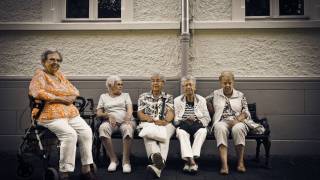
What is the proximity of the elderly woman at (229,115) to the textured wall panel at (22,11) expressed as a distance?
347cm

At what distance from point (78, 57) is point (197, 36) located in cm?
215

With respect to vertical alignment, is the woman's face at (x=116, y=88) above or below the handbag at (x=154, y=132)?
above

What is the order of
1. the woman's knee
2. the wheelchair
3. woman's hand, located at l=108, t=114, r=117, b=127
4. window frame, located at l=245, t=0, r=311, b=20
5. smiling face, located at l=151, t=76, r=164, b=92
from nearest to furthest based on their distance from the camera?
1. the wheelchair
2. the woman's knee
3. woman's hand, located at l=108, t=114, r=117, b=127
4. smiling face, located at l=151, t=76, r=164, b=92
5. window frame, located at l=245, t=0, r=311, b=20

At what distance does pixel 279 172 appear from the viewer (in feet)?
16.4

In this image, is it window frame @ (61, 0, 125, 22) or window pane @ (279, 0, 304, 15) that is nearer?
window pane @ (279, 0, 304, 15)

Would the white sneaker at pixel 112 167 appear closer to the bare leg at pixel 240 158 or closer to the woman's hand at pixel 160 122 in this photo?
the woman's hand at pixel 160 122

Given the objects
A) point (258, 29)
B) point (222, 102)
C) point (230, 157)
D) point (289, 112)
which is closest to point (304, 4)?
point (258, 29)

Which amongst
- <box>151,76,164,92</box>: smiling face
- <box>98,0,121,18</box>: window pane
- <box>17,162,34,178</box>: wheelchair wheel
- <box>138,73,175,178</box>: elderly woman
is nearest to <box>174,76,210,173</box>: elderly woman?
<box>138,73,175,178</box>: elderly woman

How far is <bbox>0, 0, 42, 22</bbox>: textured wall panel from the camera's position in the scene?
6.48 meters

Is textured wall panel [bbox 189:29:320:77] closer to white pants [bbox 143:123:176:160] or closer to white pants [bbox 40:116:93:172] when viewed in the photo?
white pants [bbox 143:123:176:160]

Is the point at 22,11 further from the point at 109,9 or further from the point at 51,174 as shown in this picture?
the point at 51,174

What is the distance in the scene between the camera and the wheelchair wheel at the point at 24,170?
457cm

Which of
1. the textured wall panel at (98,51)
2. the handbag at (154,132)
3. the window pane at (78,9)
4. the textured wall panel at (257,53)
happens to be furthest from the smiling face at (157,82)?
the window pane at (78,9)

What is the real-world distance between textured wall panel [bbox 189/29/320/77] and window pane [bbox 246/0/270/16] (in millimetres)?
525
